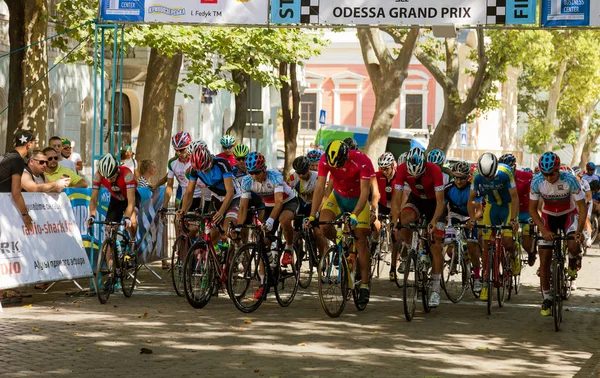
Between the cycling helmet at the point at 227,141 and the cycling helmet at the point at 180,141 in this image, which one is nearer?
the cycling helmet at the point at 180,141

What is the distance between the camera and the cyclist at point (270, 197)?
14.4 meters

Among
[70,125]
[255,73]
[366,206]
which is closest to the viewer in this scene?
[366,206]

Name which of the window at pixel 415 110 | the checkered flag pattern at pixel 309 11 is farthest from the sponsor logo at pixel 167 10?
the window at pixel 415 110

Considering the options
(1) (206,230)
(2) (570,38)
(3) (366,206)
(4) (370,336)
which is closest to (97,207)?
(1) (206,230)

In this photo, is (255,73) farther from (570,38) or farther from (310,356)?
(570,38)

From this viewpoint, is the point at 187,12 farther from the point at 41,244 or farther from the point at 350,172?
the point at 41,244

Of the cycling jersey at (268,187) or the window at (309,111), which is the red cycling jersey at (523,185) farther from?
the window at (309,111)

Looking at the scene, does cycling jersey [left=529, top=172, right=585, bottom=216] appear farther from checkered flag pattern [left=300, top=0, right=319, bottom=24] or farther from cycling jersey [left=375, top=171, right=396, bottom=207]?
cycling jersey [left=375, top=171, right=396, bottom=207]

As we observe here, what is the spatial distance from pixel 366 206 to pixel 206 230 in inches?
73.7

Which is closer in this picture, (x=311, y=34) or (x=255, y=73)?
(x=255, y=73)

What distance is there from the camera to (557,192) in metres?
14.2

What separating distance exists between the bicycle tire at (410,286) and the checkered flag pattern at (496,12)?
354 centimetres

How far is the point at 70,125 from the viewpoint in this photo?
35625 millimetres

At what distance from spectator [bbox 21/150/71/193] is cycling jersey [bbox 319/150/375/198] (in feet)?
10.1
